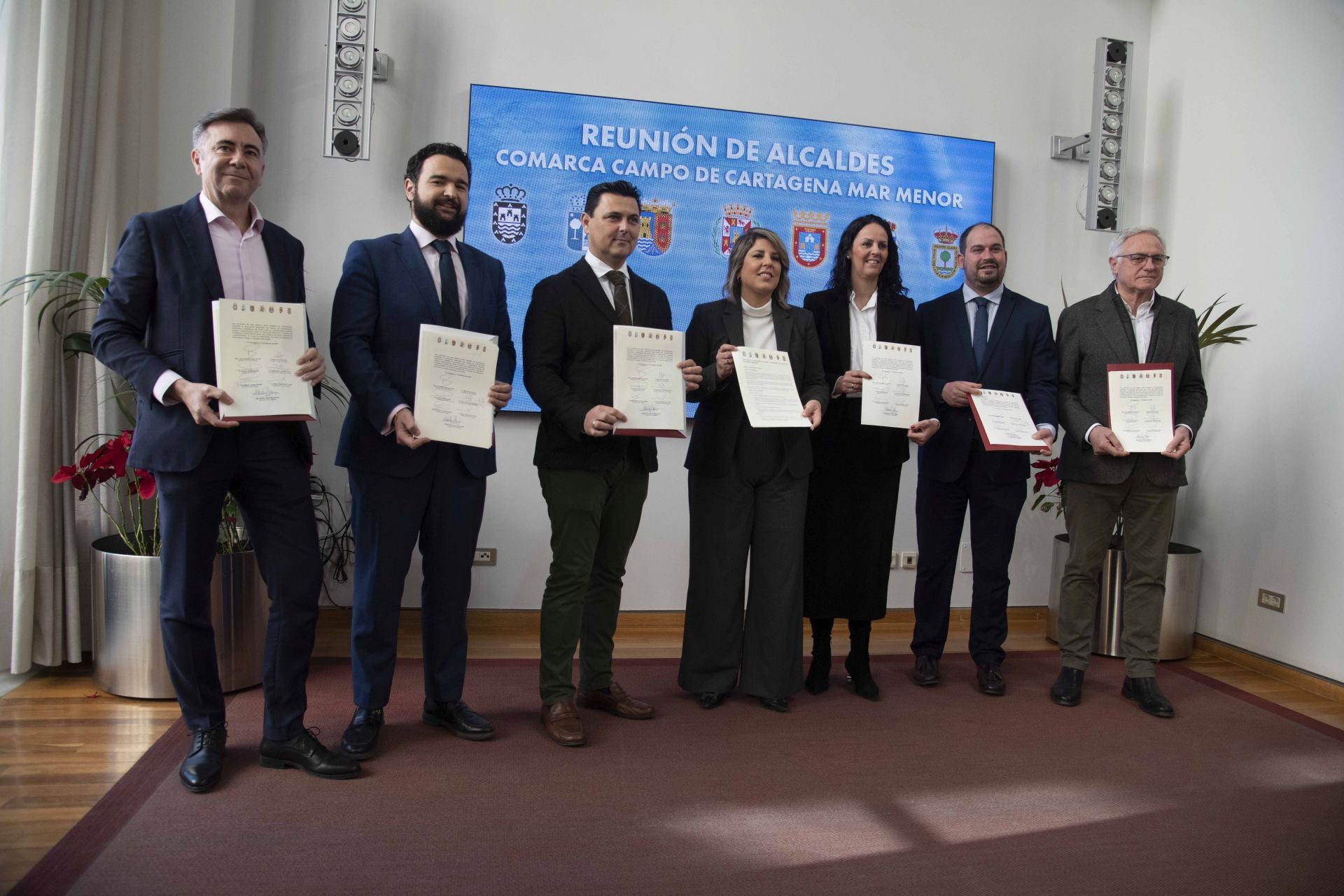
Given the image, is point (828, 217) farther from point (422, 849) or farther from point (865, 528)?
point (422, 849)

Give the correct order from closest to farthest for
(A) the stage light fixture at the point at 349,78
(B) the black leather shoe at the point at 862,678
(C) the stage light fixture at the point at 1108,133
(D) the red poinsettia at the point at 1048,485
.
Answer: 1. (B) the black leather shoe at the point at 862,678
2. (A) the stage light fixture at the point at 349,78
3. (D) the red poinsettia at the point at 1048,485
4. (C) the stage light fixture at the point at 1108,133

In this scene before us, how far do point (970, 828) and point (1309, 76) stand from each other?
3596 millimetres

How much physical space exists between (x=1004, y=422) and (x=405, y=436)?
6.60ft

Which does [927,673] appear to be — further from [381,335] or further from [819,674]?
[381,335]

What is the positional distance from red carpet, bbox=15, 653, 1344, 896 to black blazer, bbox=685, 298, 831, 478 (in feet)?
2.81

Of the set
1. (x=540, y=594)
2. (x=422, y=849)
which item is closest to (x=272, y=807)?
(x=422, y=849)

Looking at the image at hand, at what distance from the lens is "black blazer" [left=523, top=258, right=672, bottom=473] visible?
9.07ft

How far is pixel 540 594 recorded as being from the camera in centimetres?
420

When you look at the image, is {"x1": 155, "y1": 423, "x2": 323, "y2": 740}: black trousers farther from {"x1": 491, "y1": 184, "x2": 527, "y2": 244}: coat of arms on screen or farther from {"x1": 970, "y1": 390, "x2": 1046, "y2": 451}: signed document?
{"x1": 970, "y1": 390, "x2": 1046, "y2": 451}: signed document

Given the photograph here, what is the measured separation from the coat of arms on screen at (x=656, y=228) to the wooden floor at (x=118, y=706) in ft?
5.59

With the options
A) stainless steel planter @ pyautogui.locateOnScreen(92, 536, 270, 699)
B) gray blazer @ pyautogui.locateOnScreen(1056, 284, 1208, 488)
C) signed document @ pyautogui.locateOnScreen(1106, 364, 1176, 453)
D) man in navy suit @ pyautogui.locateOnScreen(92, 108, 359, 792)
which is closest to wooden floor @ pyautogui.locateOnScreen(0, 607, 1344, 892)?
stainless steel planter @ pyautogui.locateOnScreen(92, 536, 270, 699)

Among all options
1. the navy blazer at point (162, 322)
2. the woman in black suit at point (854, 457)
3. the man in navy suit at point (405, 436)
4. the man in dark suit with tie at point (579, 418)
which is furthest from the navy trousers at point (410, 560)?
the woman in black suit at point (854, 457)

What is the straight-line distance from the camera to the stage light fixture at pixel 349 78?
366cm

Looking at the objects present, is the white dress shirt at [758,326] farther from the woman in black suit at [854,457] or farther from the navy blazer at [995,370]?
the navy blazer at [995,370]
